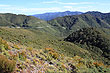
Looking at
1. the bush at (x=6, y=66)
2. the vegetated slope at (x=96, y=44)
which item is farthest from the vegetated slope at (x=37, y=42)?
the vegetated slope at (x=96, y=44)

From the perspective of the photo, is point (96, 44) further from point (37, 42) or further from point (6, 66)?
point (6, 66)

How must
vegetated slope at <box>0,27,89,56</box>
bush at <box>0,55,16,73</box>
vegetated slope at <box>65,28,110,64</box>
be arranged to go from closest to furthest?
1. bush at <box>0,55,16,73</box>
2. vegetated slope at <box>0,27,89,56</box>
3. vegetated slope at <box>65,28,110,64</box>

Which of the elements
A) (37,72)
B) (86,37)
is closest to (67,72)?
(37,72)

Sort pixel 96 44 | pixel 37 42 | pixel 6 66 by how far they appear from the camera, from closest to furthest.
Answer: pixel 6 66 < pixel 37 42 < pixel 96 44

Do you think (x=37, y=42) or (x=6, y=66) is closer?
(x=6, y=66)

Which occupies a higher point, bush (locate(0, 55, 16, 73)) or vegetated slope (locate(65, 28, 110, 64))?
bush (locate(0, 55, 16, 73))

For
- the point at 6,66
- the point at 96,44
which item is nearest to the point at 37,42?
the point at 6,66

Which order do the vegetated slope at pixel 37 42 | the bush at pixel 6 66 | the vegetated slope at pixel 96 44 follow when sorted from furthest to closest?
the vegetated slope at pixel 96 44
the vegetated slope at pixel 37 42
the bush at pixel 6 66

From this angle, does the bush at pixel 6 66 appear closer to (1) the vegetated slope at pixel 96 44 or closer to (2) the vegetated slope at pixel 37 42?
(2) the vegetated slope at pixel 37 42

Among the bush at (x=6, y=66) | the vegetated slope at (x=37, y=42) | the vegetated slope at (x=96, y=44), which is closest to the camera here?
the bush at (x=6, y=66)

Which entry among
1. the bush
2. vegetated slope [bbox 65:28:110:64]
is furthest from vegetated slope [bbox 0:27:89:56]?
vegetated slope [bbox 65:28:110:64]

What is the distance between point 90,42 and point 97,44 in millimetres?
4244

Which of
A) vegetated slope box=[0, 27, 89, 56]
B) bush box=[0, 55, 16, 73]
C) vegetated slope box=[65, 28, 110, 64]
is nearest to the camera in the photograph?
bush box=[0, 55, 16, 73]

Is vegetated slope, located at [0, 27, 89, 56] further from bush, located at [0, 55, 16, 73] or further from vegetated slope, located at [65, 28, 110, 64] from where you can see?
vegetated slope, located at [65, 28, 110, 64]
